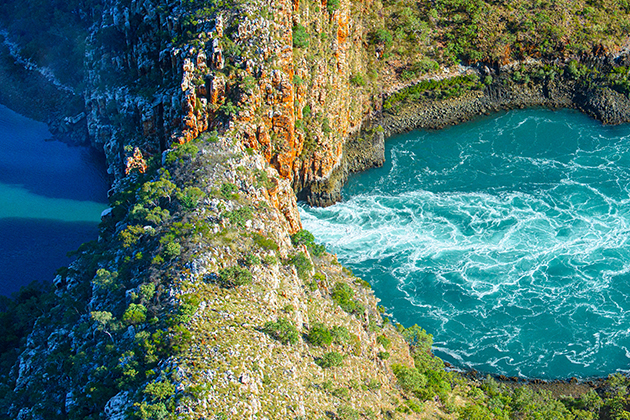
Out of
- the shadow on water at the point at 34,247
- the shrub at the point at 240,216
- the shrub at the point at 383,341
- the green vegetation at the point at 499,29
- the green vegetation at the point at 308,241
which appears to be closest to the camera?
the shrub at the point at 240,216

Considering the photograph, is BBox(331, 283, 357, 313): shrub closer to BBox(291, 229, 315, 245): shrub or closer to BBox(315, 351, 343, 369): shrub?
BBox(291, 229, 315, 245): shrub

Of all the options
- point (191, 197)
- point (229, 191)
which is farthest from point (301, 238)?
point (191, 197)

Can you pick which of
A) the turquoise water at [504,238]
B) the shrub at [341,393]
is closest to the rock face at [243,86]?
the turquoise water at [504,238]

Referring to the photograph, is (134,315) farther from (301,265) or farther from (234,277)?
(301,265)

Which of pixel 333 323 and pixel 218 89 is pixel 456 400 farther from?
pixel 218 89

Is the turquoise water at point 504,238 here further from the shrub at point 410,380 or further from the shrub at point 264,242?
the shrub at point 264,242

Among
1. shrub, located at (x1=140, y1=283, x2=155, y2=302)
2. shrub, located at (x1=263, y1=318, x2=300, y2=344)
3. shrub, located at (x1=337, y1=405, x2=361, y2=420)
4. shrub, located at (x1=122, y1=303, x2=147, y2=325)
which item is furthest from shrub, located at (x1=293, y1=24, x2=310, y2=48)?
shrub, located at (x1=337, y1=405, x2=361, y2=420)
